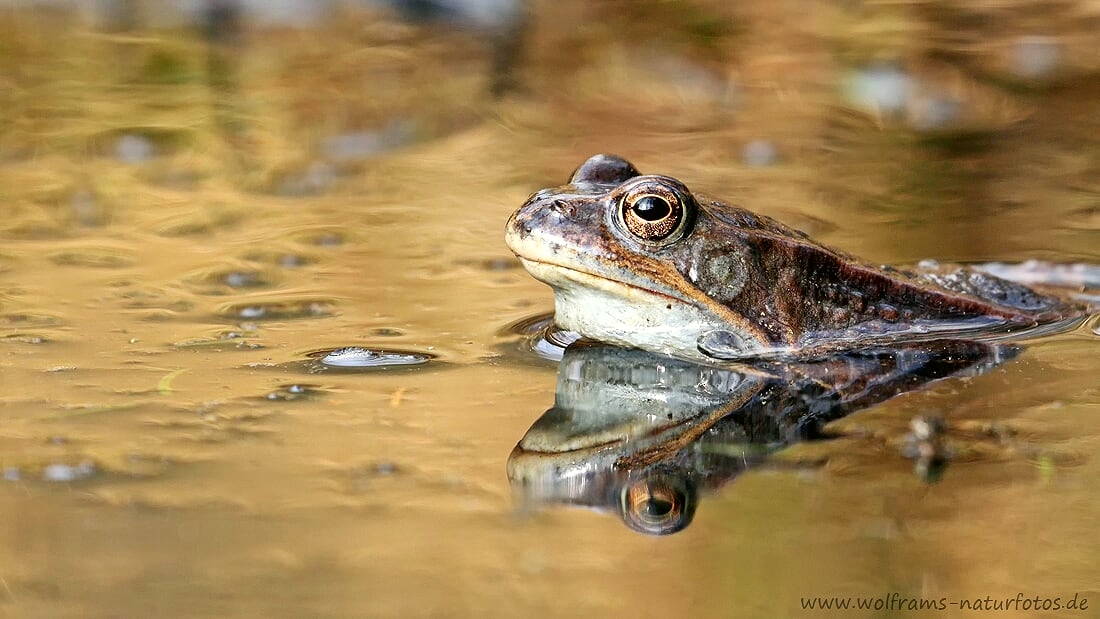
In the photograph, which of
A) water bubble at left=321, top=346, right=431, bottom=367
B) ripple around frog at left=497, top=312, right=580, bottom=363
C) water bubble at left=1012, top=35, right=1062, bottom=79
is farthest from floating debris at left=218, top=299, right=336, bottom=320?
water bubble at left=1012, top=35, right=1062, bottom=79

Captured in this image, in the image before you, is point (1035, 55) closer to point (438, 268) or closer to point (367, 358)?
point (438, 268)

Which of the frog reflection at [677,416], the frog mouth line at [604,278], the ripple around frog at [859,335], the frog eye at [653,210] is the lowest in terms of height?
the frog reflection at [677,416]

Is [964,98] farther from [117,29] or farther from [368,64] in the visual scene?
[117,29]

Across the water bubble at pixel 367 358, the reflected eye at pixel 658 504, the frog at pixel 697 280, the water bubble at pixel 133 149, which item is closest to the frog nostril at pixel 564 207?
the frog at pixel 697 280

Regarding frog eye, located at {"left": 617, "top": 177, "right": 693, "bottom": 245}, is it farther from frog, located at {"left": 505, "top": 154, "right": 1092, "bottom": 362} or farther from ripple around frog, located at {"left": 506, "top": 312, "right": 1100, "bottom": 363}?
ripple around frog, located at {"left": 506, "top": 312, "right": 1100, "bottom": 363}

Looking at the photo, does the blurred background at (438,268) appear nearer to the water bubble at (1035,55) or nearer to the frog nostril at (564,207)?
the water bubble at (1035,55)

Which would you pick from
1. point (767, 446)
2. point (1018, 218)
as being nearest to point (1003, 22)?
point (1018, 218)
